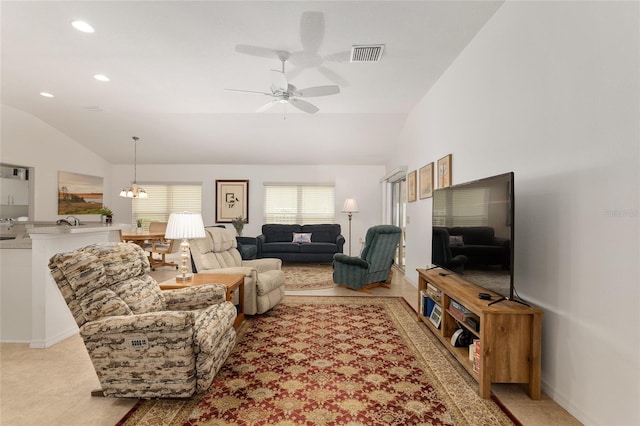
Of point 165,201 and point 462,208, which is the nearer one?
point 462,208

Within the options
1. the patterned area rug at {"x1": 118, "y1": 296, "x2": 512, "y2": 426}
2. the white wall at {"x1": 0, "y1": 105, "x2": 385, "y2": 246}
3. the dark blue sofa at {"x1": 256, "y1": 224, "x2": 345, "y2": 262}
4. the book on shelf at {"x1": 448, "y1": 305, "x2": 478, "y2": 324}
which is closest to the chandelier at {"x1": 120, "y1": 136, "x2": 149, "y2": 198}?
the white wall at {"x1": 0, "y1": 105, "x2": 385, "y2": 246}

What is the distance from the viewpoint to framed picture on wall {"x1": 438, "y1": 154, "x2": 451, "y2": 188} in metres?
3.73

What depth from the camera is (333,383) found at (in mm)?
2203

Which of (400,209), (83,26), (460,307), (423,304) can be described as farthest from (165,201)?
A: (460,307)

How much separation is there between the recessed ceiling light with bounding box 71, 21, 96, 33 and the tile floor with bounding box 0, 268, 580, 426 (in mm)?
2927

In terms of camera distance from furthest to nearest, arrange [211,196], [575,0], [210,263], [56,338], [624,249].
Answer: [211,196], [210,263], [56,338], [575,0], [624,249]

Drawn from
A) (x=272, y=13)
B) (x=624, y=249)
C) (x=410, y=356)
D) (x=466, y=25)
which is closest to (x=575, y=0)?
(x=466, y=25)

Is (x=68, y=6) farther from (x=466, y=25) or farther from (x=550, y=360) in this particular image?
(x=550, y=360)

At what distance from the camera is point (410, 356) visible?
8.60 ft

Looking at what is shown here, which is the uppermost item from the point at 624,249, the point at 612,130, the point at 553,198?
the point at 612,130

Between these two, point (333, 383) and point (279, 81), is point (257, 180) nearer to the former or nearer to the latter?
point (279, 81)

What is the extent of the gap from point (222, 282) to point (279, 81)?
2.10m

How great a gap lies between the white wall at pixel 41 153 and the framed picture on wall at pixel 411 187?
687 centimetres

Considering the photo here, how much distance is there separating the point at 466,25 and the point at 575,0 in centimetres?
116
